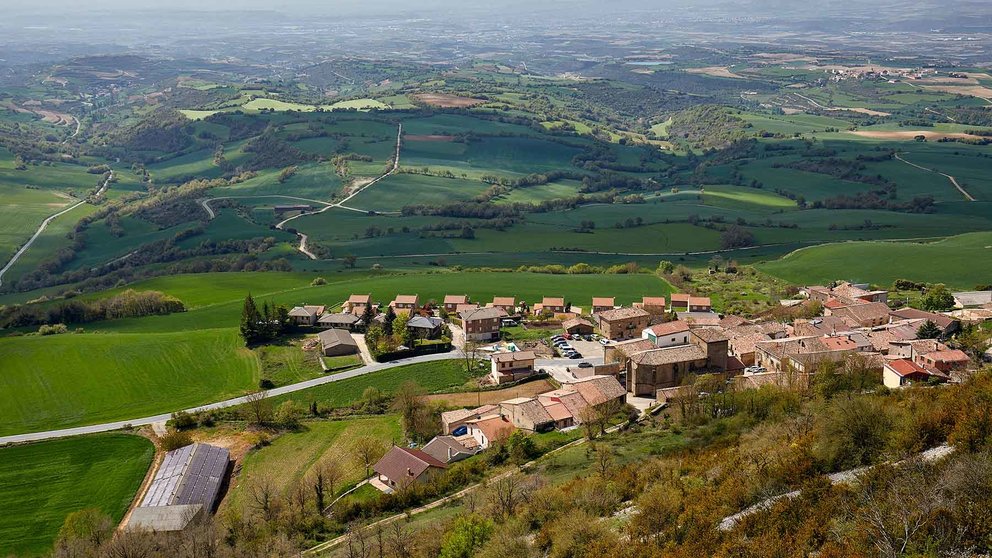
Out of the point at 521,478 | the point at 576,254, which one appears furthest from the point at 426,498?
the point at 576,254

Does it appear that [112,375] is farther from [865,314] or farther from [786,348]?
[865,314]

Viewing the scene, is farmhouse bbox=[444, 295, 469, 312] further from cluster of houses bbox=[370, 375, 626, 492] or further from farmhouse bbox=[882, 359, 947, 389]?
farmhouse bbox=[882, 359, 947, 389]

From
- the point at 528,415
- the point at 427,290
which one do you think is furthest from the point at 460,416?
the point at 427,290

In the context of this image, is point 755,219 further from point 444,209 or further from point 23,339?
point 23,339

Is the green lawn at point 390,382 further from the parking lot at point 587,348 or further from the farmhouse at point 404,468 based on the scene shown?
the farmhouse at point 404,468

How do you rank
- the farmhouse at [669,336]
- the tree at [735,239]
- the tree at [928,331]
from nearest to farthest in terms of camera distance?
the tree at [928,331], the farmhouse at [669,336], the tree at [735,239]

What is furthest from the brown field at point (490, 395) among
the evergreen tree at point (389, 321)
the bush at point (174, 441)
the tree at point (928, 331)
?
the tree at point (928, 331)
